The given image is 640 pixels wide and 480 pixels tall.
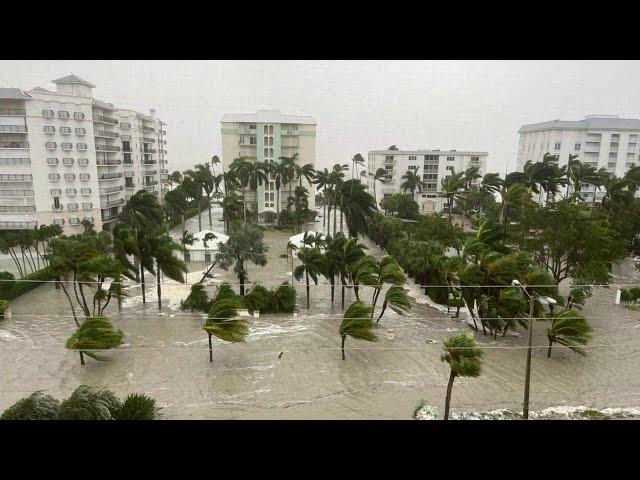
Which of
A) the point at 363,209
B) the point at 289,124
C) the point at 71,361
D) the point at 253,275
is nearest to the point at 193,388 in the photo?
the point at 71,361

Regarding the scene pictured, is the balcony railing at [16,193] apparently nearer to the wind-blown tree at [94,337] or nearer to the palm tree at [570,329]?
the wind-blown tree at [94,337]

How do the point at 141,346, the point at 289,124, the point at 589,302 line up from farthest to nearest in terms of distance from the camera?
the point at 289,124 → the point at 589,302 → the point at 141,346

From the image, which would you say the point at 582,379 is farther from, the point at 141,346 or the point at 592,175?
the point at 592,175

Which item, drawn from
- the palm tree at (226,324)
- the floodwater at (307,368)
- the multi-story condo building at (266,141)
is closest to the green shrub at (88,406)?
the floodwater at (307,368)

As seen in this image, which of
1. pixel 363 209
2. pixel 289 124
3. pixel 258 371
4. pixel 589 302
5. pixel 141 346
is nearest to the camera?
pixel 258 371

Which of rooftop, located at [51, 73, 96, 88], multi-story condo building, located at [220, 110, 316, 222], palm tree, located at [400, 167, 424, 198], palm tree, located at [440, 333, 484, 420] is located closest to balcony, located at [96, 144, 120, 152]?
rooftop, located at [51, 73, 96, 88]
